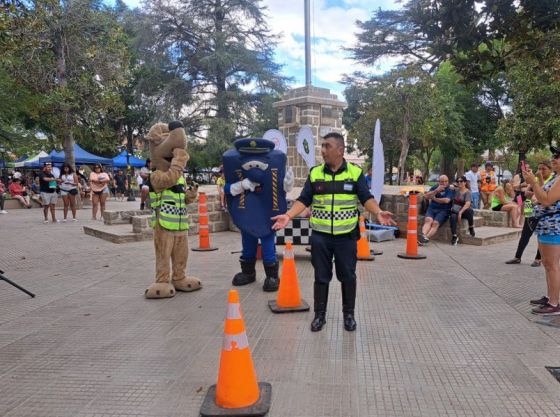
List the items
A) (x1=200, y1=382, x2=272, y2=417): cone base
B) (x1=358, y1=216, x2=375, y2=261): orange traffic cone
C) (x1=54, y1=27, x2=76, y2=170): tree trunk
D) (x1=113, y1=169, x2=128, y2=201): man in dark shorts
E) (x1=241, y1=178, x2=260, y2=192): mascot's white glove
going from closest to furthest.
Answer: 1. (x1=200, y1=382, x2=272, y2=417): cone base
2. (x1=241, y1=178, x2=260, y2=192): mascot's white glove
3. (x1=358, y1=216, x2=375, y2=261): orange traffic cone
4. (x1=54, y1=27, x2=76, y2=170): tree trunk
5. (x1=113, y1=169, x2=128, y2=201): man in dark shorts

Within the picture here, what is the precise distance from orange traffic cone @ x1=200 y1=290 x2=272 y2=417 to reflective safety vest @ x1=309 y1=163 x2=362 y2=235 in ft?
4.66

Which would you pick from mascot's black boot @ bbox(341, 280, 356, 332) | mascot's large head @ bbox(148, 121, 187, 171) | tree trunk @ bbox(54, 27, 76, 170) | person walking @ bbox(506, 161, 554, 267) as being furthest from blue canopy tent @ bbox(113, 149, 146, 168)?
mascot's black boot @ bbox(341, 280, 356, 332)

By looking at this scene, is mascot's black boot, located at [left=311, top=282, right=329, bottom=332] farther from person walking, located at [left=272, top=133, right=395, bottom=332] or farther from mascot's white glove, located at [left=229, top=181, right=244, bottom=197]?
mascot's white glove, located at [left=229, top=181, right=244, bottom=197]

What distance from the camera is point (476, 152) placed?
28.3 metres

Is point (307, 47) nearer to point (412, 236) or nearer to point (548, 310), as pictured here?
point (412, 236)

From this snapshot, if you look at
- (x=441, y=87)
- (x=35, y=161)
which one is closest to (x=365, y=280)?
(x=441, y=87)

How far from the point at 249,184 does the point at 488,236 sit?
19.4 feet

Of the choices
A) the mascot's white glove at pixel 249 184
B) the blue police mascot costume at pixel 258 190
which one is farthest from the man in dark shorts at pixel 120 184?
the mascot's white glove at pixel 249 184

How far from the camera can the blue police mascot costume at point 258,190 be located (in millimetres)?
5238

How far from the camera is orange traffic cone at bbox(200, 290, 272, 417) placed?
2660 mm

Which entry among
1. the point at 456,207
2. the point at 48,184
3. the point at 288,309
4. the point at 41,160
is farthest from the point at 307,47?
the point at 41,160

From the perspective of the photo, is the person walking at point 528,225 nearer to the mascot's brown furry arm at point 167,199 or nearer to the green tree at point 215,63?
the mascot's brown furry arm at point 167,199

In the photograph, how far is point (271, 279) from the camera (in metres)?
5.32

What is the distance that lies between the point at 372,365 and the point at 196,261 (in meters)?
4.40
